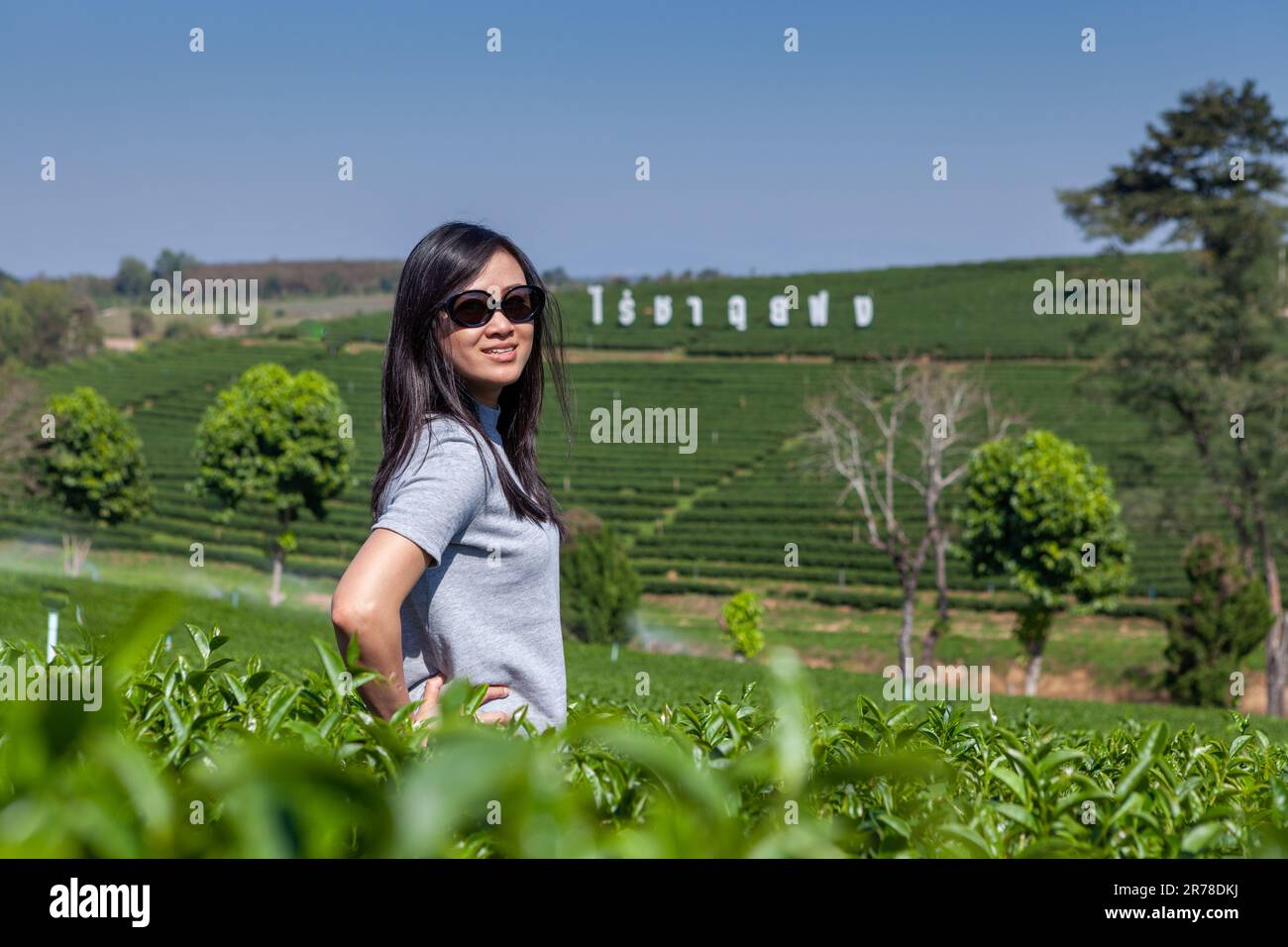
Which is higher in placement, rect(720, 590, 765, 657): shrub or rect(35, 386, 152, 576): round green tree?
rect(35, 386, 152, 576): round green tree

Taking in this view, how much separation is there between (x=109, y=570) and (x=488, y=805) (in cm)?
4112

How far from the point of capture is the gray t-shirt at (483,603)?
6.30 ft

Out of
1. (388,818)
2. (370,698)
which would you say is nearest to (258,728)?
(370,698)

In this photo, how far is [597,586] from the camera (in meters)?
29.3

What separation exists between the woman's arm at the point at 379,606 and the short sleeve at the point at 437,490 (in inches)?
0.9

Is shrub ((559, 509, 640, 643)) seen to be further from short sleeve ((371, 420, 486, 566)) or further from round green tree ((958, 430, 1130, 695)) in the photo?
short sleeve ((371, 420, 486, 566))

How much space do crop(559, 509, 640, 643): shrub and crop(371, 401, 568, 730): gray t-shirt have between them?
26.8 metres

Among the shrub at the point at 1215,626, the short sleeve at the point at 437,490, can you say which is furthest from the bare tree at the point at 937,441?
the short sleeve at the point at 437,490

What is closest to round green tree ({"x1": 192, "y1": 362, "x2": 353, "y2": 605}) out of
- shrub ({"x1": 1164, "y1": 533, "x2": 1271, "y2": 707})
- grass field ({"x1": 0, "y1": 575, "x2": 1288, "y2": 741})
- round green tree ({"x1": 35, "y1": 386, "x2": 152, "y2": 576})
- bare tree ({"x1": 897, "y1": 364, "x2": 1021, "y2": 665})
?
round green tree ({"x1": 35, "y1": 386, "x2": 152, "y2": 576})

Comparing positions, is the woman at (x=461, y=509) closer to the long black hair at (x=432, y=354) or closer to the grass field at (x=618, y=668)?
the long black hair at (x=432, y=354)

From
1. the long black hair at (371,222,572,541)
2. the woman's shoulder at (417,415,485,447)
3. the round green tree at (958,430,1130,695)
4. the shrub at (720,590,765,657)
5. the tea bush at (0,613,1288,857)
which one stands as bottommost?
the shrub at (720,590,765,657)

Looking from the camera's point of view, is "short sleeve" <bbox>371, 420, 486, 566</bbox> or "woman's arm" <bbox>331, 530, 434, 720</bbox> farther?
"short sleeve" <bbox>371, 420, 486, 566</bbox>

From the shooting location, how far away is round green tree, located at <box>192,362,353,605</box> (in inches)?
1382
